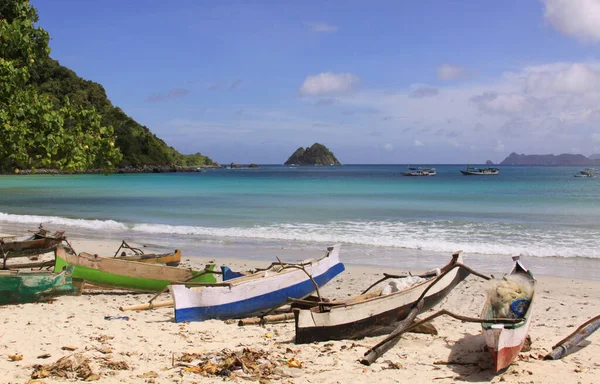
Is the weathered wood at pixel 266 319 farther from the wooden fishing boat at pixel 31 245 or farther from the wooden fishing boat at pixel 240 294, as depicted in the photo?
the wooden fishing boat at pixel 31 245

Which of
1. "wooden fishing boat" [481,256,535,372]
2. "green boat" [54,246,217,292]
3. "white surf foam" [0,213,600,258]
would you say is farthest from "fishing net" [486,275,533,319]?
"white surf foam" [0,213,600,258]

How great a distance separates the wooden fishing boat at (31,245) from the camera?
10.1m

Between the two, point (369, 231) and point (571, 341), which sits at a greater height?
point (571, 341)

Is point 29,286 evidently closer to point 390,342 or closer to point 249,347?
point 249,347

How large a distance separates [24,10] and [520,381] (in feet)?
44.0

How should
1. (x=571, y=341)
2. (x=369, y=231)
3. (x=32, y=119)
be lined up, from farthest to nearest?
(x=369, y=231), (x=32, y=119), (x=571, y=341)

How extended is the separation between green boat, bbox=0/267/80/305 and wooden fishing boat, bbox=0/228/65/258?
253 cm

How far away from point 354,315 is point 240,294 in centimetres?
184

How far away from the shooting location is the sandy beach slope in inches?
213

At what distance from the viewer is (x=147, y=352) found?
234 inches

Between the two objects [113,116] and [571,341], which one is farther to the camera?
[113,116]

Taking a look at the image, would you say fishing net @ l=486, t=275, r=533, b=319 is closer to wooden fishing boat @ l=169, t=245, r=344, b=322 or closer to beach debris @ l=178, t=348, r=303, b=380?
wooden fishing boat @ l=169, t=245, r=344, b=322

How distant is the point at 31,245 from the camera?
10.4m

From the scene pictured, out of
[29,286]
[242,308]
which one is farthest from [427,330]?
[29,286]
